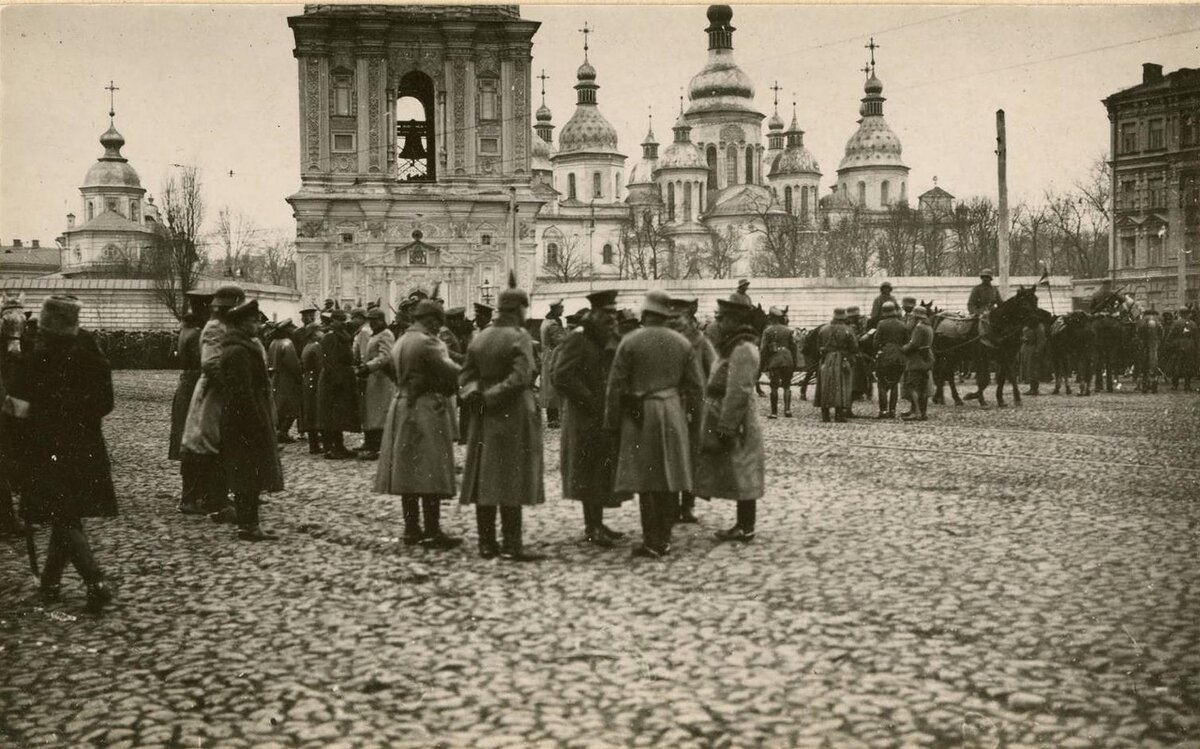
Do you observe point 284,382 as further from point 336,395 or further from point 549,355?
point 549,355

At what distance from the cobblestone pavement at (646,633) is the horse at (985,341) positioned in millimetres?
10669

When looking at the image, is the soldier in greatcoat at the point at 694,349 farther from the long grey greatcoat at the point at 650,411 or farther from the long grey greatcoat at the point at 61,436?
the long grey greatcoat at the point at 61,436

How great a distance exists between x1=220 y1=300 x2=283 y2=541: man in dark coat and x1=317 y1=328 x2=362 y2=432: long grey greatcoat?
17.9 ft

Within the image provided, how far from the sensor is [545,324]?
19.5m

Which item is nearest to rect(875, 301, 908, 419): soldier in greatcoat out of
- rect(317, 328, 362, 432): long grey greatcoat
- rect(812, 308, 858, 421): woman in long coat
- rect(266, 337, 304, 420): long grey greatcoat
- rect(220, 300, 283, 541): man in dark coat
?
rect(812, 308, 858, 421): woman in long coat

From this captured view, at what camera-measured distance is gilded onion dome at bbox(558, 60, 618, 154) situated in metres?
116

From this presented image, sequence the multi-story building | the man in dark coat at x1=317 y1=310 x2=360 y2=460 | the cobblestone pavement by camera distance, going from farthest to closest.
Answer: the multi-story building < the man in dark coat at x1=317 y1=310 x2=360 y2=460 < the cobblestone pavement

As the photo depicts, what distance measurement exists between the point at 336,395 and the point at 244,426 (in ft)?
18.8

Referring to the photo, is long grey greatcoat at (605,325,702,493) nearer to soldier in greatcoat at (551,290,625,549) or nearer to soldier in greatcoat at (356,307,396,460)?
soldier in greatcoat at (551,290,625,549)

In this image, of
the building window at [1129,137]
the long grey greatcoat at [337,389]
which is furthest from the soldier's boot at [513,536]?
the building window at [1129,137]

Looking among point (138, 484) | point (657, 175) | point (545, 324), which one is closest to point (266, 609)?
point (138, 484)

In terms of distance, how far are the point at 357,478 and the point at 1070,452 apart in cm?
793

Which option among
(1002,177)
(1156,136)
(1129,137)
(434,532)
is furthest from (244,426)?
(1002,177)

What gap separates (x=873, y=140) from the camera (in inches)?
4641
